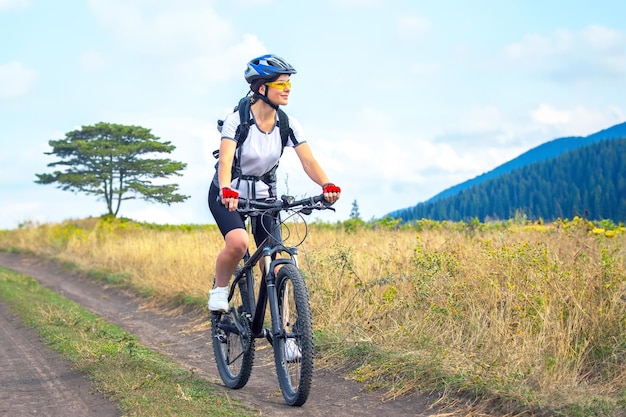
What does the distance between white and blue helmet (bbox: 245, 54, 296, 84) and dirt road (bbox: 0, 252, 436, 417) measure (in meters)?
2.63

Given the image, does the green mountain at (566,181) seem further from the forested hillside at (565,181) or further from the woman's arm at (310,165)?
the woman's arm at (310,165)

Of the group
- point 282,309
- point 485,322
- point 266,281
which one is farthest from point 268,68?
point 485,322

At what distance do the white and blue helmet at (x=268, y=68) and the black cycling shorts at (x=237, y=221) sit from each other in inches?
40.6

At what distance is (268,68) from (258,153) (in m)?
0.69

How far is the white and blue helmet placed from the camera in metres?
5.67

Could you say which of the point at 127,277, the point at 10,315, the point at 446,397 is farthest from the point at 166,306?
the point at 446,397

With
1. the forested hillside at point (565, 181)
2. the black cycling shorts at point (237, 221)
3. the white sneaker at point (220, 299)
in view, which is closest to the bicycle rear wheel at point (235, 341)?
the white sneaker at point (220, 299)

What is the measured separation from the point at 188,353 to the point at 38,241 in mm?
20233

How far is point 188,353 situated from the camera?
884 cm

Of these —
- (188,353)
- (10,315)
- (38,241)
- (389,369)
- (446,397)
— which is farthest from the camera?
(38,241)

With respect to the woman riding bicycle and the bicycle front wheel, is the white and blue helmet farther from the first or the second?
the bicycle front wheel

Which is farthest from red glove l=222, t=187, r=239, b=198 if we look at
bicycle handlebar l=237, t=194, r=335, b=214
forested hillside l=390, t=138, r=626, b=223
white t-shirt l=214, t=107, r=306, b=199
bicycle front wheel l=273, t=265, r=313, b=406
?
forested hillside l=390, t=138, r=626, b=223

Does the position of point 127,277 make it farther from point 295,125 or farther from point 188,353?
point 295,125

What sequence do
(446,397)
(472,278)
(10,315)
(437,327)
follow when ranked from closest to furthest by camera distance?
(446,397)
(437,327)
(472,278)
(10,315)
